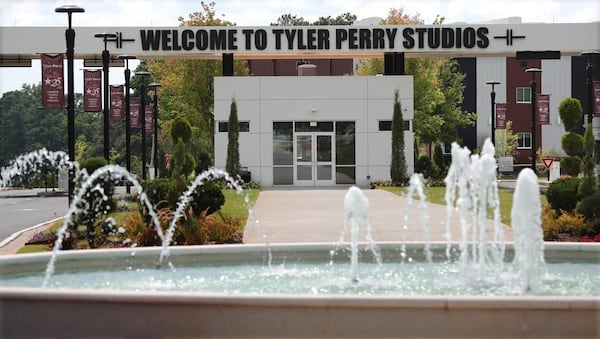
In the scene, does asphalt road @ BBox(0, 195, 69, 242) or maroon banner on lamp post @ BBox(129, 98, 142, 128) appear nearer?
asphalt road @ BBox(0, 195, 69, 242)

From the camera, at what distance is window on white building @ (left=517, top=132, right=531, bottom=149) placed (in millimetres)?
71688

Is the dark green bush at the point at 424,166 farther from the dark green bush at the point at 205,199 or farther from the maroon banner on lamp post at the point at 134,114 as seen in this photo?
the dark green bush at the point at 205,199

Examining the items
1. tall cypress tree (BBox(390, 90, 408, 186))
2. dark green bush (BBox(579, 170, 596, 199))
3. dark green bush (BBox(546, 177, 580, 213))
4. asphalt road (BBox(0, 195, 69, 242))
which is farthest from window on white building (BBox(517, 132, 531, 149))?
dark green bush (BBox(579, 170, 596, 199))

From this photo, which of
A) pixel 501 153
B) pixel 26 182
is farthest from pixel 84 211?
pixel 501 153

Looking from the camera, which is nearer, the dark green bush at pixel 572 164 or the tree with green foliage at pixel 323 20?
the dark green bush at pixel 572 164

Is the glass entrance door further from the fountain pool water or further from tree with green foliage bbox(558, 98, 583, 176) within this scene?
the fountain pool water

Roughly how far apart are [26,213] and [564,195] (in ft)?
55.2

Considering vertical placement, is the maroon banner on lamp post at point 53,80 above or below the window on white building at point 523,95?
below

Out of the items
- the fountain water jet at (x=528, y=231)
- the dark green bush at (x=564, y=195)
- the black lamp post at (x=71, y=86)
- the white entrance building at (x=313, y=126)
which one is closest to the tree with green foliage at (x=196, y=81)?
the white entrance building at (x=313, y=126)

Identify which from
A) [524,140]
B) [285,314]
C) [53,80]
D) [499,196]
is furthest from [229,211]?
[524,140]

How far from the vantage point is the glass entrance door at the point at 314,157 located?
4178 cm

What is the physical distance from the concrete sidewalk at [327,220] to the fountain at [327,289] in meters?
2.28

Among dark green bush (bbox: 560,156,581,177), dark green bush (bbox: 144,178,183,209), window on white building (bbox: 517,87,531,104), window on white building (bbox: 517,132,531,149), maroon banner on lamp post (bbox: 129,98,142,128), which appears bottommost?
dark green bush (bbox: 144,178,183,209)

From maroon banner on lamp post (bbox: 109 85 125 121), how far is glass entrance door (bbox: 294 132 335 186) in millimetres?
7365
